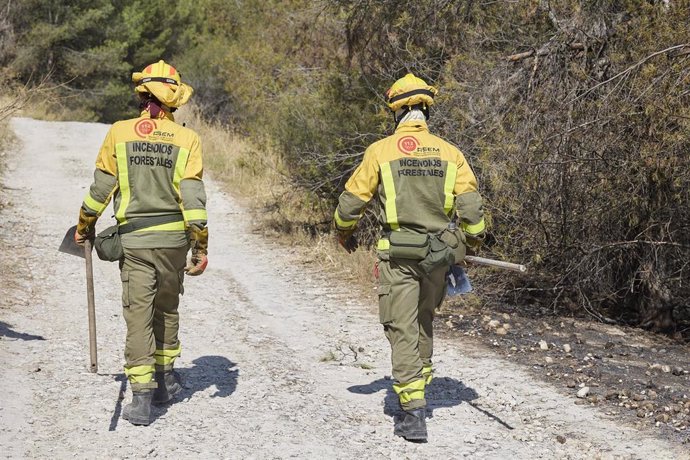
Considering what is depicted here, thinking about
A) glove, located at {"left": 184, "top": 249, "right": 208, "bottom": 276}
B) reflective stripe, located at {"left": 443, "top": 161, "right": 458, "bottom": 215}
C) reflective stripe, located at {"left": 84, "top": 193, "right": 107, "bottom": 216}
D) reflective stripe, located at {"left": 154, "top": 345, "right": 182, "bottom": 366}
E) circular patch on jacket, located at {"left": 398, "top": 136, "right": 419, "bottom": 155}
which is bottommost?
reflective stripe, located at {"left": 154, "top": 345, "right": 182, "bottom": 366}

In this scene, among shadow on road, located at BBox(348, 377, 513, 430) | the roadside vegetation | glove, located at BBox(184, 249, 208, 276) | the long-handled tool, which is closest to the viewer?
glove, located at BBox(184, 249, 208, 276)

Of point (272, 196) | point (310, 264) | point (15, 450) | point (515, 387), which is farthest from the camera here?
point (272, 196)

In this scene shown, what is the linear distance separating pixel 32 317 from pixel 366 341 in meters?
2.84

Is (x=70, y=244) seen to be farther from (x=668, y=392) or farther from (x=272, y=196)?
(x=272, y=196)

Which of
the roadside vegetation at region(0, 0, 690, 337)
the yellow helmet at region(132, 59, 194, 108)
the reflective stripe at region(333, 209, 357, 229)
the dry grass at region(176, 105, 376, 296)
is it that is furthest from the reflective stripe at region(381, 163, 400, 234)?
the dry grass at region(176, 105, 376, 296)

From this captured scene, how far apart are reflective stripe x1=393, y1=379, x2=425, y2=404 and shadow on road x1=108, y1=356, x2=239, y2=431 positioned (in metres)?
1.33

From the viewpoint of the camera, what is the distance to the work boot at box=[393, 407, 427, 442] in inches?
214

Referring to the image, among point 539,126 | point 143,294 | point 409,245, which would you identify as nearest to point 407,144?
point 409,245

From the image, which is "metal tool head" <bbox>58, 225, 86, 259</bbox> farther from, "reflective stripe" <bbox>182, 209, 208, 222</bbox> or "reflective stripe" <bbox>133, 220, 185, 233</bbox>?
"reflective stripe" <bbox>182, 209, 208, 222</bbox>

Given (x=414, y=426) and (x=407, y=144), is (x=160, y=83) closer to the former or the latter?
(x=407, y=144)

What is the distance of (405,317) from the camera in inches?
213

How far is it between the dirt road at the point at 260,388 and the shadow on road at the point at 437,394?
14mm

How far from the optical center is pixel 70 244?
6129 millimetres

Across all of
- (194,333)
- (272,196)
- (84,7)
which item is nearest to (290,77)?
(272,196)
